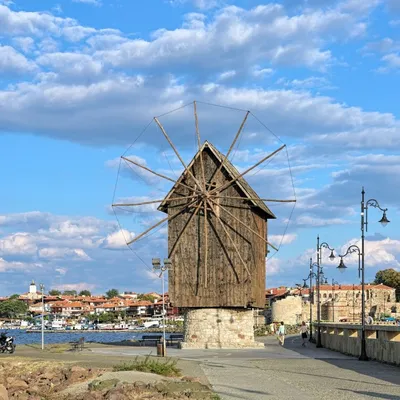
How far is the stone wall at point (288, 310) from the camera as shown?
480ft

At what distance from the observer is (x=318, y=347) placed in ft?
174

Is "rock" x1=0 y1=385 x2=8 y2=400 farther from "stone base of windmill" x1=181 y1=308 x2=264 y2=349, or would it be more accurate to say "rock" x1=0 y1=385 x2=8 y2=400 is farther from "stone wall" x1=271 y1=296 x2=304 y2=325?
"stone wall" x1=271 y1=296 x2=304 y2=325

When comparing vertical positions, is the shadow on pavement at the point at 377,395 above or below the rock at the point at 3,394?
above

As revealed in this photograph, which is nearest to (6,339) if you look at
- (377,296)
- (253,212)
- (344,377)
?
(253,212)

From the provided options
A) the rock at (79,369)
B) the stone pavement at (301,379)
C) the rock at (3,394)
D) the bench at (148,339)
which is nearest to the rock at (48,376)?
the rock at (79,369)

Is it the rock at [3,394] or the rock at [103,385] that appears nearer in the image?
the rock at [103,385]

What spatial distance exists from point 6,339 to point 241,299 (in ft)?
45.8

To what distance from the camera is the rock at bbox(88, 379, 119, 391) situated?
2124cm

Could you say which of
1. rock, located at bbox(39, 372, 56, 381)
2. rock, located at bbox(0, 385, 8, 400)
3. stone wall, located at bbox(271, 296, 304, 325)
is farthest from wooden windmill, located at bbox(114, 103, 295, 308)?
stone wall, located at bbox(271, 296, 304, 325)

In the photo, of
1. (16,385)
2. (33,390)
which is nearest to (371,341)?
(16,385)

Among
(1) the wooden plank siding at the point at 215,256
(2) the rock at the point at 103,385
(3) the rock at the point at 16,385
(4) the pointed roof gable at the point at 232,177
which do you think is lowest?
(3) the rock at the point at 16,385

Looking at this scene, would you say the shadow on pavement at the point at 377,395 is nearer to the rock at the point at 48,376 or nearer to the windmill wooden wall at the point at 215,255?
the rock at the point at 48,376

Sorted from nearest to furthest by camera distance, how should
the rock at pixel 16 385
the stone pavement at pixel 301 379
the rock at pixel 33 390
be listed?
the stone pavement at pixel 301 379 → the rock at pixel 33 390 → the rock at pixel 16 385

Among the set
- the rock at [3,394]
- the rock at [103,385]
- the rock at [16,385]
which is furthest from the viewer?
the rock at [16,385]
